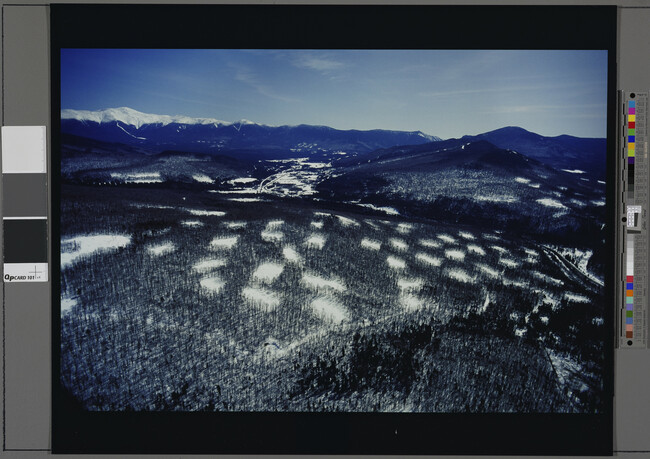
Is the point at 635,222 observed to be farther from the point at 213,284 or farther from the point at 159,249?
the point at 159,249

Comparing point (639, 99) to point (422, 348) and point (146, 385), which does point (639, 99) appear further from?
point (146, 385)

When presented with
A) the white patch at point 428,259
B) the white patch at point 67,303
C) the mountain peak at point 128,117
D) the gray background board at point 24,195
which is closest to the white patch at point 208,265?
the white patch at point 67,303

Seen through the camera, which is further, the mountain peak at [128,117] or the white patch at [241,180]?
the white patch at [241,180]

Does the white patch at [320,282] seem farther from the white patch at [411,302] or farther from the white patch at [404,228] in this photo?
the white patch at [404,228]

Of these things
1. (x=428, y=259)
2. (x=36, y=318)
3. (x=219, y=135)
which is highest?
(x=219, y=135)

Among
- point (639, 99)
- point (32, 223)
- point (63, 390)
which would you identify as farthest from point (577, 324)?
point (32, 223)

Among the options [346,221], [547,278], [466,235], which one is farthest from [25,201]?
[547,278]
